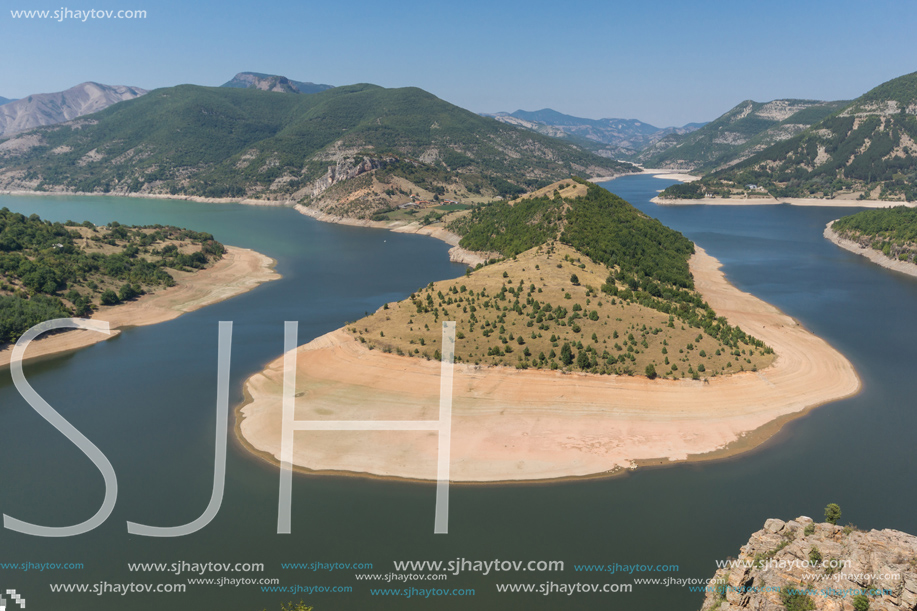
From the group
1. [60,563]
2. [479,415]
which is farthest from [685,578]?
[60,563]

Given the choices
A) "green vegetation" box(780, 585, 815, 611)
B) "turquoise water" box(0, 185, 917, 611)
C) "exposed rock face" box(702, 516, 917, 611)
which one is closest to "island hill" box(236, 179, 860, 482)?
"turquoise water" box(0, 185, 917, 611)

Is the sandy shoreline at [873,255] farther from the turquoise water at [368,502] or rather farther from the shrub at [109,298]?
the shrub at [109,298]

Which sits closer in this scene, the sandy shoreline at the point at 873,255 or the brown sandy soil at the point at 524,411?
the brown sandy soil at the point at 524,411

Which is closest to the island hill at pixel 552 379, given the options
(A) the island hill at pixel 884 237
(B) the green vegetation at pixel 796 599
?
(B) the green vegetation at pixel 796 599

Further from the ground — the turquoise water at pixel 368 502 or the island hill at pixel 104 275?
the island hill at pixel 104 275

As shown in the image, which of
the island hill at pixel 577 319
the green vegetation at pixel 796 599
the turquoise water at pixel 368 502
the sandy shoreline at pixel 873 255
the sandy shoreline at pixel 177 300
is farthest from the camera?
the sandy shoreline at pixel 873 255

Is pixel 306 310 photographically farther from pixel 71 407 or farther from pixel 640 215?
pixel 640 215
